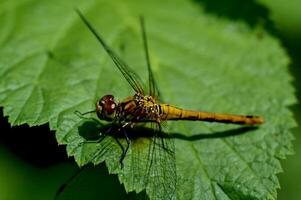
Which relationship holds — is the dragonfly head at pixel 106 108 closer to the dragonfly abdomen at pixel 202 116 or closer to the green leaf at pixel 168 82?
the green leaf at pixel 168 82

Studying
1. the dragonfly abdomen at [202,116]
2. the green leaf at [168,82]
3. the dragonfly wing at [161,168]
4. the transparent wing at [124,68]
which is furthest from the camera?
the transparent wing at [124,68]

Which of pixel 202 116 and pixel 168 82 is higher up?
pixel 168 82

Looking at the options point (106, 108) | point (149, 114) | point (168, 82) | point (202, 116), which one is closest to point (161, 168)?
point (149, 114)

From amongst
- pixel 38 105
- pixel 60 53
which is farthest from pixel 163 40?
pixel 38 105

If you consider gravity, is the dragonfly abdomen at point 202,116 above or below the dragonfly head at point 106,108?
above

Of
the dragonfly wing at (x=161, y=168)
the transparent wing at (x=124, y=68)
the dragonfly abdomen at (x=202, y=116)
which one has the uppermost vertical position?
the transparent wing at (x=124, y=68)

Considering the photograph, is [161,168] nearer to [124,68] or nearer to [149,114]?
[149,114]

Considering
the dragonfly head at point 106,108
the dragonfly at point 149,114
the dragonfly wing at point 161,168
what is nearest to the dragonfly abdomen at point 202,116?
the dragonfly at point 149,114
